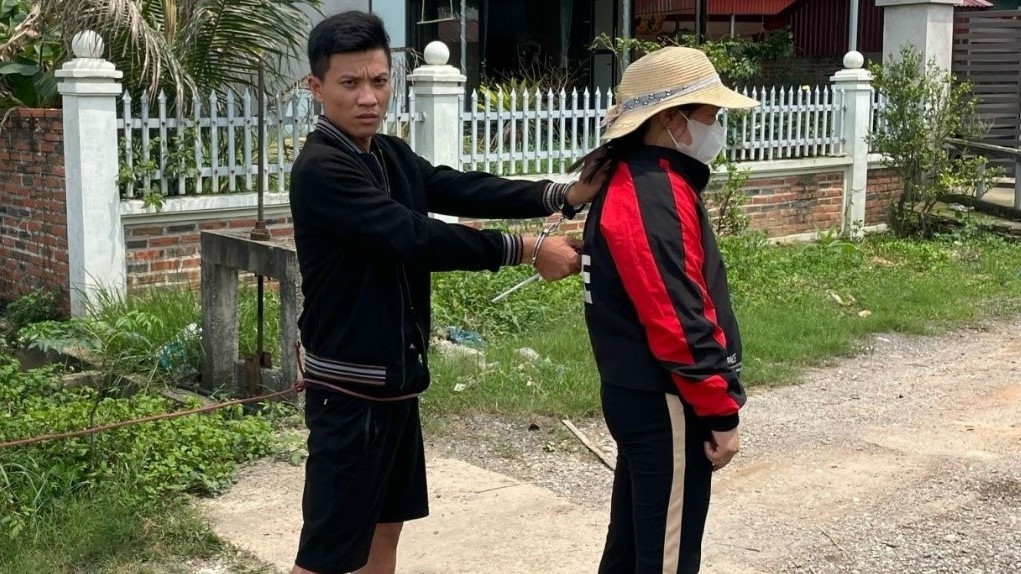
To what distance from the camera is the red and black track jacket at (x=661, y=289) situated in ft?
9.82

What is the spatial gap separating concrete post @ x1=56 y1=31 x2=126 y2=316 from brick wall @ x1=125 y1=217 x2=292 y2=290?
0.31 feet

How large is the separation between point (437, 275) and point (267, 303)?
4.66ft

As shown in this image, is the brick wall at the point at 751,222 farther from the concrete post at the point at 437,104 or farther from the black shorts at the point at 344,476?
the black shorts at the point at 344,476

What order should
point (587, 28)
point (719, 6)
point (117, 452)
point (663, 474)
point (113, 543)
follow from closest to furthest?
1. point (663, 474)
2. point (113, 543)
3. point (117, 452)
4. point (719, 6)
5. point (587, 28)

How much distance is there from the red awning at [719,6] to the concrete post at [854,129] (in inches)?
192

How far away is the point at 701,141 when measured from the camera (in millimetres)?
3172

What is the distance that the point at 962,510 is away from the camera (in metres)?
4.95

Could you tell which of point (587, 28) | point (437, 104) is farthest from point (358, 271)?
point (587, 28)

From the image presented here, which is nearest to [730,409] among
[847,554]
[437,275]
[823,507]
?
[847,554]

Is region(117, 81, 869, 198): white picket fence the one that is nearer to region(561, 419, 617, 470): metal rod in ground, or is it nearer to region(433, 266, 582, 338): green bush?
region(433, 266, 582, 338): green bush

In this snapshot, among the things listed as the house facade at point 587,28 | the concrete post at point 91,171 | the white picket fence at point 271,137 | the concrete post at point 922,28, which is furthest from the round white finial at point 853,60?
the concrete post at point 91,171

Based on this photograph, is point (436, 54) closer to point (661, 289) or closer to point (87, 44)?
point (87, 44)

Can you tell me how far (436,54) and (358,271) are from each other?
6139 millimetres

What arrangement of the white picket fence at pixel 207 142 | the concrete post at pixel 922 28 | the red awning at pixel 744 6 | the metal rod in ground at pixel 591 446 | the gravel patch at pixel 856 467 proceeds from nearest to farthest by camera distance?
the gravel patch at pixel 856 467, the metal rod in ground at pixel 591 446, the white picket fence at pixel 207 142, the concrete post at pixel 922 28, the red awning at pixel 744 6
